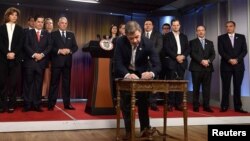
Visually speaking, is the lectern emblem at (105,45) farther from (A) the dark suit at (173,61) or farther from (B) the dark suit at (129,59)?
(B) the dark suit at (129,59)

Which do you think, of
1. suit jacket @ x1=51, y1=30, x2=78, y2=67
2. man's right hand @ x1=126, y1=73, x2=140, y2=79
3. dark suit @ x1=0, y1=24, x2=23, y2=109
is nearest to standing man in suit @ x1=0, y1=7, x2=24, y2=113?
dark suit @ x1=0, y1=24, x2=23, y2=109

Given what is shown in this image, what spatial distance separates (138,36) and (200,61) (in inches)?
103

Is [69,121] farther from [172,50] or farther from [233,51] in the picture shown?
[233,51]

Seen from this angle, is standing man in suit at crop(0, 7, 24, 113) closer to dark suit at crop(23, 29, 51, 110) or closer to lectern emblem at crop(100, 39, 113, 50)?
dark suit at crop(23, 29, 51, 110)

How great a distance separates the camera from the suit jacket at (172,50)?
17.1 feet

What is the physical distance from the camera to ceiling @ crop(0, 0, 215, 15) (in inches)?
272

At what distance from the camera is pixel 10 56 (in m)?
4.41

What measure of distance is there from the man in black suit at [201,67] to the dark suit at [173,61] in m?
0.20

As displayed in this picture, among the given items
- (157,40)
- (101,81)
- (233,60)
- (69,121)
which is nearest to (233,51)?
(233,60)

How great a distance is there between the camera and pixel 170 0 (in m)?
6.79

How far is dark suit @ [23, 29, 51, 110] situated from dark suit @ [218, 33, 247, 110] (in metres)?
3.07

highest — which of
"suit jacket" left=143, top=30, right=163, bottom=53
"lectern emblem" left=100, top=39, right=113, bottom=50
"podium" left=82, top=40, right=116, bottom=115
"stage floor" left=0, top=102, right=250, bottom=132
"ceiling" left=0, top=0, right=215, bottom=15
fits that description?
"ceiling" left=0, top=0, right=215, bottom=15

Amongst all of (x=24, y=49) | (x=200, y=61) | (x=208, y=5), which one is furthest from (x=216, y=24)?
(x=24, y=49)

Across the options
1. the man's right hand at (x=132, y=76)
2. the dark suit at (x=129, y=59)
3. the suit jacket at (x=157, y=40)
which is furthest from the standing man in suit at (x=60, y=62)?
the man's right hand at (x=132, y=76)
